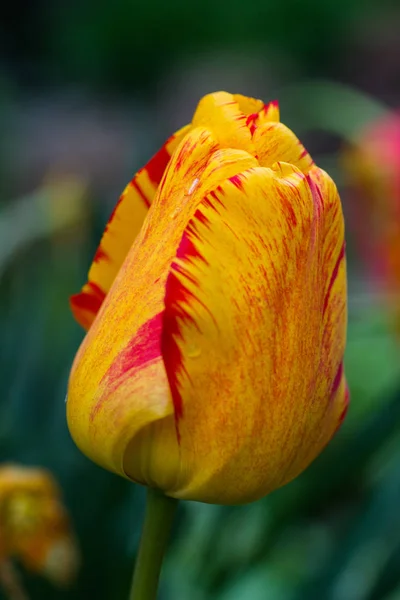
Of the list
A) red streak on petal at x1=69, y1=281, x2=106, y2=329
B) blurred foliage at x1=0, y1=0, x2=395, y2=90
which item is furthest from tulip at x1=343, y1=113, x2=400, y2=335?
blurred foliage at x1=0, y1=0, x2=395, y2=90

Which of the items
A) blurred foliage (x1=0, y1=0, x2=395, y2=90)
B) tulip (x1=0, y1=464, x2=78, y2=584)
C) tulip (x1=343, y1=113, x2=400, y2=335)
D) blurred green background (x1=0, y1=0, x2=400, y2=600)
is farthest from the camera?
blurred foliage (x1=0, y1=0, x2=395, y2=90)

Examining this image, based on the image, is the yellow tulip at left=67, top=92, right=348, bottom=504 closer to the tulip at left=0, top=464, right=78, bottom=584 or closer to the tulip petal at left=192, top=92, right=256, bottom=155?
the tulip petal at left=192, top=92, right=256, bottom=155

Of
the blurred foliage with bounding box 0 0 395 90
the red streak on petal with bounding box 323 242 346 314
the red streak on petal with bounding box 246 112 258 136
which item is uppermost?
the red streak on petal with bounding box 246 112 258 136

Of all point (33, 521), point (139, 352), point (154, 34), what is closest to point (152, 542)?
point (139, 352)

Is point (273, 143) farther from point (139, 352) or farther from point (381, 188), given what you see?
point (381, 188)

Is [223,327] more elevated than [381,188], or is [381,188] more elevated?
[223,327]

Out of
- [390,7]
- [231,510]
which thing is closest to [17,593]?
[231,510]

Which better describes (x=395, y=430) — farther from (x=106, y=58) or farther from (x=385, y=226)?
(x=106, y=58)
